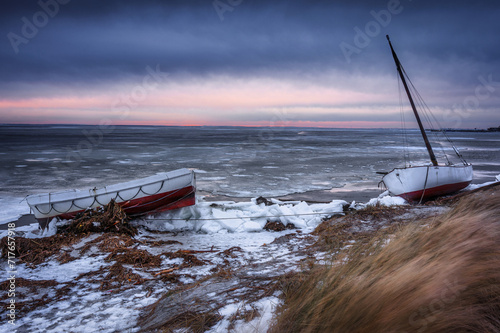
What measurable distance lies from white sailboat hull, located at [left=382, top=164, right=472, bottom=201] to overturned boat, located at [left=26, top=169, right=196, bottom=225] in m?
6.07

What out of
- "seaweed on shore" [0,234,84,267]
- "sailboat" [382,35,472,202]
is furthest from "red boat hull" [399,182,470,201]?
"seaweed on shore" [0,234,84,267]

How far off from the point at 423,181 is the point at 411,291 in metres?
7.95

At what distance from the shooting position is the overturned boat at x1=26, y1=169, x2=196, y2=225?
631 centimetres

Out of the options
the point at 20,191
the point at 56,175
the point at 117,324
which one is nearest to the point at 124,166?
the point at 56,175

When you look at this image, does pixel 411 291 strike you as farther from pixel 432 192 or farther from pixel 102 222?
pixel 432 192

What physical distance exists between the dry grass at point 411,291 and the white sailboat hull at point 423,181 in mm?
6382

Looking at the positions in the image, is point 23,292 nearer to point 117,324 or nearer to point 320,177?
point 117,324

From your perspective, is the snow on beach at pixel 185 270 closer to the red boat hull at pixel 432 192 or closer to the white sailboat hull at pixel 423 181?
the white sailboat hull at pixel 423 181

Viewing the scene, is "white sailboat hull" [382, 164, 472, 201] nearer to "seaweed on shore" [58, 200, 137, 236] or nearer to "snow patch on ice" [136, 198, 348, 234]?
"snow patch on ice" [136, 198, 348, 234]

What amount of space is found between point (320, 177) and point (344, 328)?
37.4 ft

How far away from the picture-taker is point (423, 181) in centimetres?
875

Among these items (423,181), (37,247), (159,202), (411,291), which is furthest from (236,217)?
(423,181)

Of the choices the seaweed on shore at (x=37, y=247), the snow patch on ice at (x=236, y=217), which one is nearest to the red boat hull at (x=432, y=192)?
the snow patch on ice at (x=236, y=217)

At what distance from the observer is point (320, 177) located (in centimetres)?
1297
